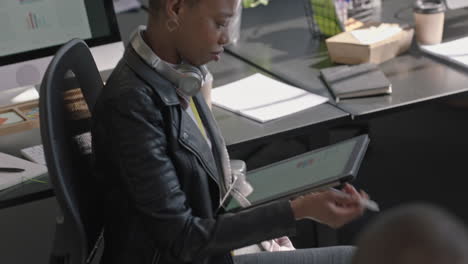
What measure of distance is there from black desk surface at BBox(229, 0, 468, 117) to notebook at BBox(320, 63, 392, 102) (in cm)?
2

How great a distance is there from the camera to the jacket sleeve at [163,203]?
45.9 inches

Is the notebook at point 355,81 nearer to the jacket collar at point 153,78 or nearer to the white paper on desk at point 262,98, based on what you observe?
the white paper on desk at point 262,98

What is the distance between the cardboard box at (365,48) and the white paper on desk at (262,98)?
228 millimetres

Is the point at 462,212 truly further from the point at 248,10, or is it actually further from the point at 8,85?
the point at 8,85

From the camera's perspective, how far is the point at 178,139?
4.02 feet

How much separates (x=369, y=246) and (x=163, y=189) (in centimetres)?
75

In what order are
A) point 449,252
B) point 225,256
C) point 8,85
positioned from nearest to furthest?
point 449,252 < point 225,256 < point 8,85

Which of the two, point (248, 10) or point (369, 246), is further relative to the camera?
point (248, 10)

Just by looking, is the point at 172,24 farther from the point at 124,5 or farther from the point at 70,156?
the point at 124,5

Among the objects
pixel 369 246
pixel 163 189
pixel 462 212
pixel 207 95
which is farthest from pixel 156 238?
pixel 462 212

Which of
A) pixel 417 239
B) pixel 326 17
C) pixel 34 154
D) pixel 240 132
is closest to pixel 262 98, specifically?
pixel 240 132

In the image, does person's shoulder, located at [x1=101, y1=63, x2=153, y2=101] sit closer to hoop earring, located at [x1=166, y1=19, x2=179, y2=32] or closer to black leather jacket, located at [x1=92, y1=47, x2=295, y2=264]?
black leather jacket, located at [x1=92, y1=47, x2=295, y2=264]

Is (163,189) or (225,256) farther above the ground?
(163,189)

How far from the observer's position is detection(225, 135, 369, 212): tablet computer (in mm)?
1148
